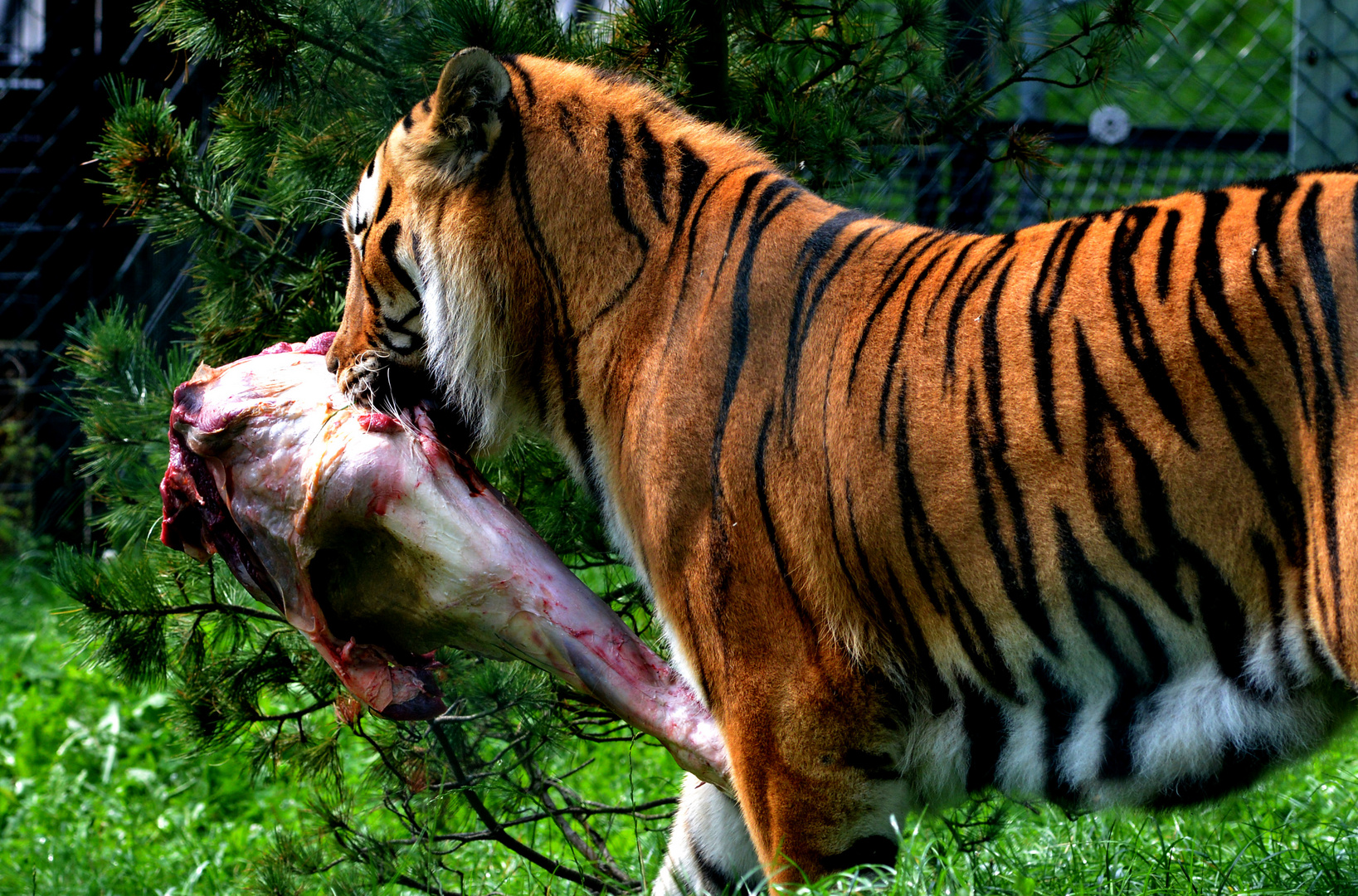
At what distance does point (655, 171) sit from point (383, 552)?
946 mm

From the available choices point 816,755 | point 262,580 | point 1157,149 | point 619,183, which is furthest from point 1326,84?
point 262,580

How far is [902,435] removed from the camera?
7.19 feet

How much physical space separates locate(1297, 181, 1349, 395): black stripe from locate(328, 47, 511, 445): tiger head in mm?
1495

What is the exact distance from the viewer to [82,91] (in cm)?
659

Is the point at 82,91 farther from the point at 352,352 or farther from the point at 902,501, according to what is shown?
the point at 902,501

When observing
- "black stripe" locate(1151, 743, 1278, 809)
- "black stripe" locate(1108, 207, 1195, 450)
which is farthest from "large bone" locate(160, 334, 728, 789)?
"black stripe" locate(1108, 207, 1195, 450)

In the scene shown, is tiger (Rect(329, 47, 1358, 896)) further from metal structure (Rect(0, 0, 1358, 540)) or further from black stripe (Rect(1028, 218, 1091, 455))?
metal structure (Rect(0, 0, 1358, 540))

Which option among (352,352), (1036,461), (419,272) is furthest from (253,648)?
(1036,461)

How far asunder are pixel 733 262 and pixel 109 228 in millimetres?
5229

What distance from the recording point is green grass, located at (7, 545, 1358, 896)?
100.0 inches

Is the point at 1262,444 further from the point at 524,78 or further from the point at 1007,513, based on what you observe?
the point at 524,78

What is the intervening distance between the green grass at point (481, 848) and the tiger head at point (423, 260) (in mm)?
972

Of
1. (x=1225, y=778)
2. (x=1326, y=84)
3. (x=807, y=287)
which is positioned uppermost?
(x=1326, y=84)

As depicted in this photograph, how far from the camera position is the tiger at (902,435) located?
1.94m
